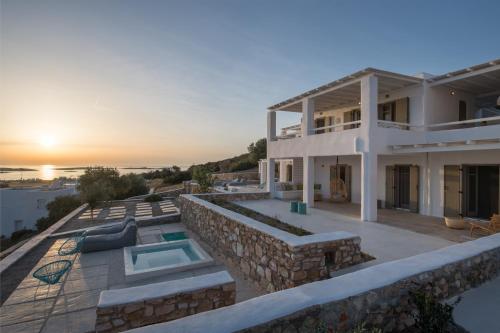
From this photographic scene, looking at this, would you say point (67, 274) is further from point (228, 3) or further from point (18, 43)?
point (228, 3)

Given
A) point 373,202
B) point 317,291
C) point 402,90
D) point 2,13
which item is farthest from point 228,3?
point 317,291

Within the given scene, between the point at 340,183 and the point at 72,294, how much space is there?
13546mm

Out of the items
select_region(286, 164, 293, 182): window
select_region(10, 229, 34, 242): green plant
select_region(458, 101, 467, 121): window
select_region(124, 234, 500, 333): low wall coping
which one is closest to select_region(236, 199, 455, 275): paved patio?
select_region(124, 234, 500, 333): low wall coping

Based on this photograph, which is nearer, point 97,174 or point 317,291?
point 317,291

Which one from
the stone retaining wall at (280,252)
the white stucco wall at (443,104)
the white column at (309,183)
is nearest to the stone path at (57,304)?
the stone retaining wall at (280,252)

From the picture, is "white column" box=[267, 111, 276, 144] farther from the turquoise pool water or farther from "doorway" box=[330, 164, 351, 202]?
the turquoise pool water

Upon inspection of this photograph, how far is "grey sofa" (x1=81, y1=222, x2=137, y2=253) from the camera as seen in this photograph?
9828 mm

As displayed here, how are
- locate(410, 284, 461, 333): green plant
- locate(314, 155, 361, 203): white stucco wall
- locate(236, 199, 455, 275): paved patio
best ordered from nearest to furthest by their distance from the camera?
locate(410, 284, 461, 333): green plant → locate(236, 199, 455, 275): paved patio → locate(314, 155, 361, 203): white stucco wall

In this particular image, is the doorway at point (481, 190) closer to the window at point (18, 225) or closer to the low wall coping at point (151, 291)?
the low wall coping at point (151, 291)

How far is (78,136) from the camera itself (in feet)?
57.1

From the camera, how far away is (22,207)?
2475 cm

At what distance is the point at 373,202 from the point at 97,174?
2375 cm

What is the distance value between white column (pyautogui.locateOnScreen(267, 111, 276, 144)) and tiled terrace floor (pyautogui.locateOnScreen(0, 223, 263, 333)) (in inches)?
403

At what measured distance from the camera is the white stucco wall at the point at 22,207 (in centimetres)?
2375
